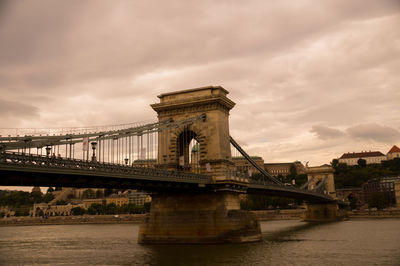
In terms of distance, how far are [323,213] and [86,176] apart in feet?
255

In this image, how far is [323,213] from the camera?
319 ft

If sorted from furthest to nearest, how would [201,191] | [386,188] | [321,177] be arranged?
1. [386,188]
2. [321,177]
3. [201,191]

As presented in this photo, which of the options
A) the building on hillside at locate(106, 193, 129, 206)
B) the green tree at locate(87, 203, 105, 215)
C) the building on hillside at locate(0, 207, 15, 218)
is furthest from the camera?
the building on hillside at locate(106, 193, 129, 206)

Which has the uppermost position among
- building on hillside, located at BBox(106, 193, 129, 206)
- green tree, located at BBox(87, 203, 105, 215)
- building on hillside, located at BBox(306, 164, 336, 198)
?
building on hillside, located at BBox(306, 164, 336, 198)

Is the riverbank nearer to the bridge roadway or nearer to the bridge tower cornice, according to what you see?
the bridge tower cornice

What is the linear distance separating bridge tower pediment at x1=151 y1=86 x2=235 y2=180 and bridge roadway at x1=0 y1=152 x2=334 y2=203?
11.3ft

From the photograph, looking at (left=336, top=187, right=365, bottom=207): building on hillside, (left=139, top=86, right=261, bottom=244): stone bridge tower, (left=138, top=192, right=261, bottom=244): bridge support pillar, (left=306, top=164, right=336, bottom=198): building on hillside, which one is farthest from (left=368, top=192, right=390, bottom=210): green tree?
(left=138, top=192, right=261, bottom=244): bridge support pillar

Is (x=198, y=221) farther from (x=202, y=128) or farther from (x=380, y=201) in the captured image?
(x=380, y=201)

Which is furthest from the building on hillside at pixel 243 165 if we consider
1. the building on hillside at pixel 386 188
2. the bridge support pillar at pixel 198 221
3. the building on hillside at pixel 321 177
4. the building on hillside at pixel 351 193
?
the building on hillside at pixel 386 188

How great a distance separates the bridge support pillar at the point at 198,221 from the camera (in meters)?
40.2

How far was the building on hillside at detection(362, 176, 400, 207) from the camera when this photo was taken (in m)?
122

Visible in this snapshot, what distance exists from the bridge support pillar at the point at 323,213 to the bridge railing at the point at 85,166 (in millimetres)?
62678

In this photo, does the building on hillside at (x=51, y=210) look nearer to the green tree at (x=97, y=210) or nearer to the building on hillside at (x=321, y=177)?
the green tree at (x=97, y=210)

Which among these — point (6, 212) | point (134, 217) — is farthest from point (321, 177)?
point (6, 212)
